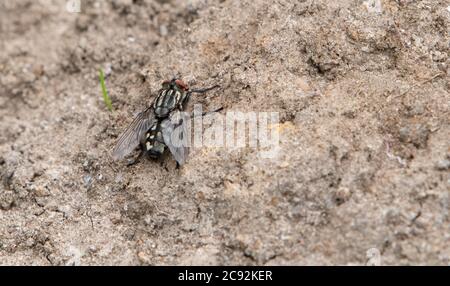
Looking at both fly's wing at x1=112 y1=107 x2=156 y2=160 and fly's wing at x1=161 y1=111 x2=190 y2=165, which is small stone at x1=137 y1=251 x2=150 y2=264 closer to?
fly's wing at x1=161 y1=111 x2=190 y2=165

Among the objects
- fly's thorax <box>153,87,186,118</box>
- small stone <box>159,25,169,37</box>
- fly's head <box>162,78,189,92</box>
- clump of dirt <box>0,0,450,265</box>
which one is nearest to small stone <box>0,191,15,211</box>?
clump of dirt <box>0,0,450,265</box>

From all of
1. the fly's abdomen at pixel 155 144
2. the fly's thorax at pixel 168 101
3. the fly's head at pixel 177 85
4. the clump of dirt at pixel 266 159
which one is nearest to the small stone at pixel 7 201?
the clump of dirt at pixel 266 159

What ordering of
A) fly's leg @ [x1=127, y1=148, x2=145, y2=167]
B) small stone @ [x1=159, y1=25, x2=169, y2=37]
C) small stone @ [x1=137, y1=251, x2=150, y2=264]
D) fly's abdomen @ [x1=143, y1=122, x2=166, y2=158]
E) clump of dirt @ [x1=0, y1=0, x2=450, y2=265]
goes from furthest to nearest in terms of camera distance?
small stone @ [x1=159, y1=25, x2=169, y2=37], fly's leg @ [x1=127, y1=148, x2=145, y2=167], fly's abdomen @ [x1=143, y1=122, x2=166, y2=158], small stone @ [x1=137, y1=251, x2=150, y2=264], clump of dirt @ [x1=0, y1=0, x2=450, y2=265]

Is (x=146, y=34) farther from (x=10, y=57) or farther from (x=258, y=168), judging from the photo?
(x=258, y=168)

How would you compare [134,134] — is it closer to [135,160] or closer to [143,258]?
[135,160]

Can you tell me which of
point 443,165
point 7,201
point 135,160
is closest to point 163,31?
point 135,160

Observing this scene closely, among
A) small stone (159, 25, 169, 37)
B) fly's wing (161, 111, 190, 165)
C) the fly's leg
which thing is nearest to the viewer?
fly's wing (161, 111, 190, 165)

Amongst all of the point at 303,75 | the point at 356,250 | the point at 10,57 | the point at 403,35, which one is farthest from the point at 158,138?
the point at 10,57

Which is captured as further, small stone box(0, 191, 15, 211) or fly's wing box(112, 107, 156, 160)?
small stone box(0, 191, 15, 211)
